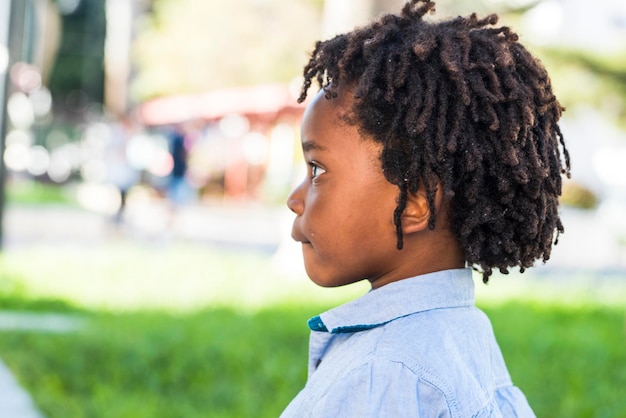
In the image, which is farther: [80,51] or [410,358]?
[80,51]

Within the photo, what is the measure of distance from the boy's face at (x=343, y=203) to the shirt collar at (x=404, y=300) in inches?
2.2

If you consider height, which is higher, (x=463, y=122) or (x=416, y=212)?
(x=463, y=122)

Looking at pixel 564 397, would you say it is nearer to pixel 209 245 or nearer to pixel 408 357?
pixel 408 357

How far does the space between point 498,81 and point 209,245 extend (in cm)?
1132

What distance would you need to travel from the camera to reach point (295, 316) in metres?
6.46

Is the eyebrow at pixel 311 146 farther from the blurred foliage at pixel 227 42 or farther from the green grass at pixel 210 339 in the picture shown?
the blurred foliage at pixel 227 42

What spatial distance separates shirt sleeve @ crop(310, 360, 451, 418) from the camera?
1.41 m

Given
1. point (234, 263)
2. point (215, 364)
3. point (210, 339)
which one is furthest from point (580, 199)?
point (215, 364)

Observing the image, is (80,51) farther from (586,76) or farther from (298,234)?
(298,234)

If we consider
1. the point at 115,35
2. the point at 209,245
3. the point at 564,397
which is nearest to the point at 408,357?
the point at 564,397

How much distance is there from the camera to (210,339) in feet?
18.1

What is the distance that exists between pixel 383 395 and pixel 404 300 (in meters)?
0.25

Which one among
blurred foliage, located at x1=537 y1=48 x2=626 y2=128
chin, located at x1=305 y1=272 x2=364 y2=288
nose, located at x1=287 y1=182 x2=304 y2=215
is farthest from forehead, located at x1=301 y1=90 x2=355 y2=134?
blurred foliage, located at x1=537 y1=48 x2=626 y2=128

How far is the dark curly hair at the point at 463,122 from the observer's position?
1625 millimetres
